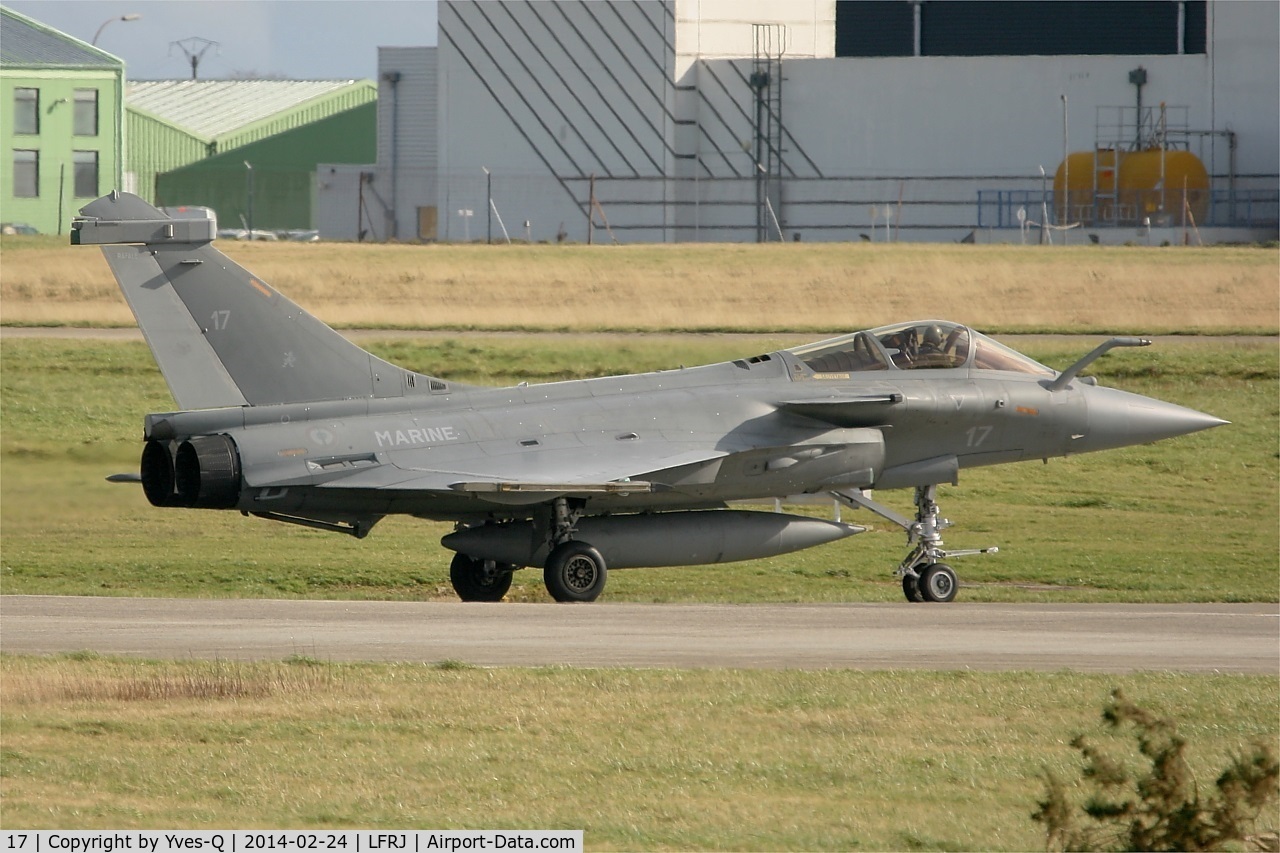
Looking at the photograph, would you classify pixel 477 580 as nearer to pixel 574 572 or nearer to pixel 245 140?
pixel 574 572

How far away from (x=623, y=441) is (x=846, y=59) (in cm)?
5335

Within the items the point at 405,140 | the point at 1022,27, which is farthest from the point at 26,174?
the point at 1022,27

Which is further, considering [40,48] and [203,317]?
[40,48]

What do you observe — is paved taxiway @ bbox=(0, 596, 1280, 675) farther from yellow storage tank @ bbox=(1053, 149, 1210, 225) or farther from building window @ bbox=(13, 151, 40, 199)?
building window @ bbox=(13, 151, 40, 199)

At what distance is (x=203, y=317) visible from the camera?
1633 cm

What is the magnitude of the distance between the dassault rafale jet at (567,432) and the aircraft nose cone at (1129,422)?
0.08ft

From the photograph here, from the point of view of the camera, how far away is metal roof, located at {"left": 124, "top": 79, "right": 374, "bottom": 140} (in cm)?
10062

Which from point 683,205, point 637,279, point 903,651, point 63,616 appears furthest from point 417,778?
point 683,205

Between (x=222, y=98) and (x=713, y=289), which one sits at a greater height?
(x=222, y=98)

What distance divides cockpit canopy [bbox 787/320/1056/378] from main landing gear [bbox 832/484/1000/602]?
1398mm

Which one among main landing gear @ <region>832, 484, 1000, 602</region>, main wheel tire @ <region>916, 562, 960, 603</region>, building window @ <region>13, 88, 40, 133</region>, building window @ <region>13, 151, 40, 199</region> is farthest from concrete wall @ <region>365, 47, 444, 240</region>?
main wheel tire @ <region>916, 562, 960, 603</region>

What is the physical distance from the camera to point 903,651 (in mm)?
13688

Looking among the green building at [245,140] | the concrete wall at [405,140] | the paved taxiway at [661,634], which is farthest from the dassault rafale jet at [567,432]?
the green building at [245,140]

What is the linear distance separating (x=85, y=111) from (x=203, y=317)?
53.6 m
